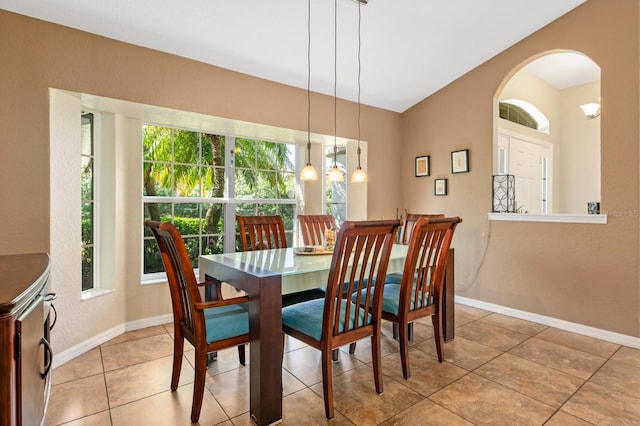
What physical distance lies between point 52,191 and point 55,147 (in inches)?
12.6

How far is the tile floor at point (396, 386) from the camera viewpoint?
73.2 inches

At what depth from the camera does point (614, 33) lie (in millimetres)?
2865

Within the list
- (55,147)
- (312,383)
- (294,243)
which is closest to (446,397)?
(312,383)

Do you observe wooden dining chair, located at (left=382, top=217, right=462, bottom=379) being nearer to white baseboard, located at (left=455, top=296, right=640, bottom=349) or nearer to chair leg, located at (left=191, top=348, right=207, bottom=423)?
chair leg, located at (left=191, top=348, right=207, bottom=423)

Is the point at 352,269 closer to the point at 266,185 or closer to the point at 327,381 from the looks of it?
the point at 327,381

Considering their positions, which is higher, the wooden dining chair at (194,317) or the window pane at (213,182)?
the window pane at (213,182)

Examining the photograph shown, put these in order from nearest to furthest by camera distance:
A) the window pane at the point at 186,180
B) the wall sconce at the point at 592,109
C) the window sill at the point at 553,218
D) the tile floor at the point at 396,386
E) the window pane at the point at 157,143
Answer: the tile floor at the point at 396,386 → the window sill at the point at 553,218 → the window pane at the point at 157,143 → the window pane at the point at 186,180 → the wall sconce at the point at 592,109

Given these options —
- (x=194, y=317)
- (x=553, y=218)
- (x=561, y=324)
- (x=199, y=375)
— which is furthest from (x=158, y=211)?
(x=561, y=324)

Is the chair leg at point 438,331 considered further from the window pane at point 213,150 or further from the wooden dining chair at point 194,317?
the window pane at point 213,150

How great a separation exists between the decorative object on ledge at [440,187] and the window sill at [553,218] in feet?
2.07

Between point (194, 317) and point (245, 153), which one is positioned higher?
point (245, 153)

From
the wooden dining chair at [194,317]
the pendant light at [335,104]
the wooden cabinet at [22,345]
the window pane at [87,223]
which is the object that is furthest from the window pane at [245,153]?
the wooden cabinet at [22,345]

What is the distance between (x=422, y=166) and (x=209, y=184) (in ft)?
8.82

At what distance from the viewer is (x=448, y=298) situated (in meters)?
2.85
